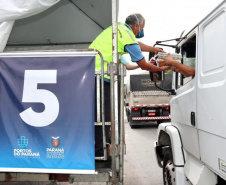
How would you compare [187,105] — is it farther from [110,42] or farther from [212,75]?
[110,42]

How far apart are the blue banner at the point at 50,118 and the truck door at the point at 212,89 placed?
1.15m

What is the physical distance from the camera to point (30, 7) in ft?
9.64

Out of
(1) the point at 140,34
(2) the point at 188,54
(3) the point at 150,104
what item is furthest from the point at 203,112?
(3) the point at 150,104

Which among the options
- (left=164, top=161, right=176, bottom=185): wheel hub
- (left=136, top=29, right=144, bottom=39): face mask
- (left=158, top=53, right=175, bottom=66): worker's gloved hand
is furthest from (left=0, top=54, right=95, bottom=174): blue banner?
(left=136, top=29, right=144, bottom=39): face mask

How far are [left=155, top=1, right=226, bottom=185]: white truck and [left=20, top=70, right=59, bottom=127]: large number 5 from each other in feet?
4.96

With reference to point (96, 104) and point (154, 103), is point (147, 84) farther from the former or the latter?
point (96, 104)

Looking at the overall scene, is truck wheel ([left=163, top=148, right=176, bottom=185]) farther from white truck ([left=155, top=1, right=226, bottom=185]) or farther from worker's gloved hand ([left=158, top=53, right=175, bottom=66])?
worker's gloved hand ([left=158, top=53, right=175, bottom=66])

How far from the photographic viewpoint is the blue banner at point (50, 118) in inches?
103

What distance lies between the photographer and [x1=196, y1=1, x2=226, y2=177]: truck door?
1.92 m

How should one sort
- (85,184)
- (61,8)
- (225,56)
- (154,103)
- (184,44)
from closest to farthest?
(225,56) < (184,44) < (85,184) < (61,8) < (154,103)

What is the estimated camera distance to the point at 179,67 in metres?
2.81

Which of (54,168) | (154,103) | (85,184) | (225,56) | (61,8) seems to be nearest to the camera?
(225,56)

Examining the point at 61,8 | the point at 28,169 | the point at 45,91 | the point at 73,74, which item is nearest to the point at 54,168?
the point at 28,169

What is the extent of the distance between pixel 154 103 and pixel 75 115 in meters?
9.07
